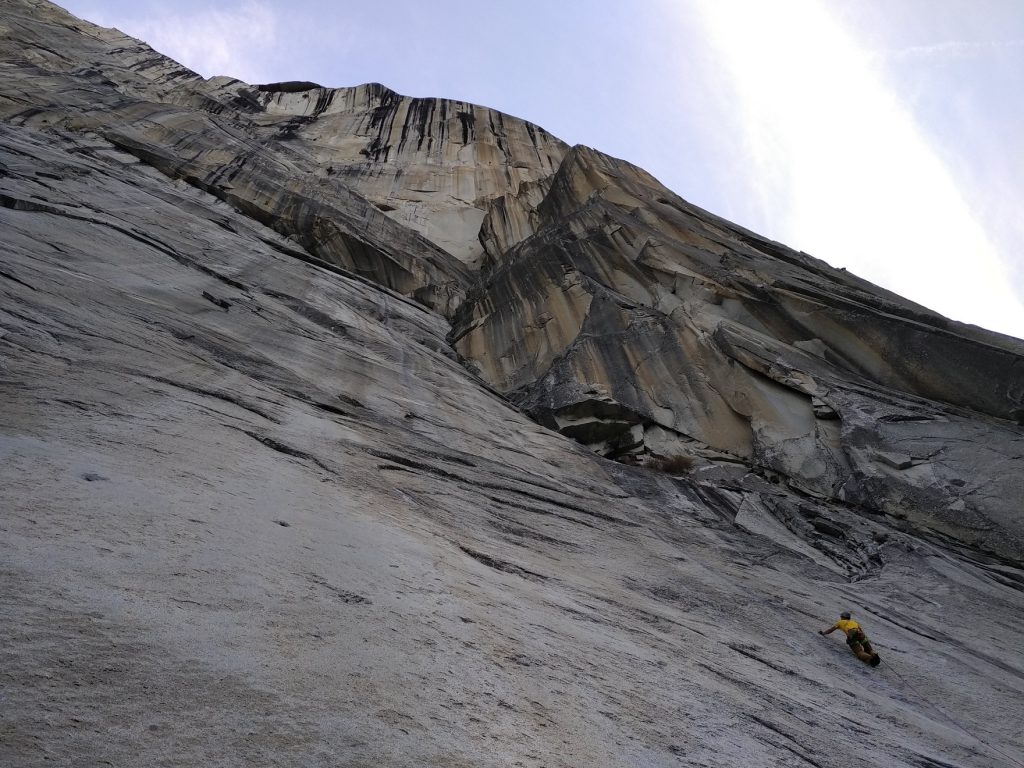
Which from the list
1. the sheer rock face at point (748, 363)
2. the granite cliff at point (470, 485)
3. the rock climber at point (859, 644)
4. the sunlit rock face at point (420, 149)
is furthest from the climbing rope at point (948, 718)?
the sunlit rock face at point (420, 149)

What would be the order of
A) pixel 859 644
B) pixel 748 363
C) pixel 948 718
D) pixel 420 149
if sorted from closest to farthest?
pixel 948 718
pixel 859 644
pixel 748 363
pixel 420 149

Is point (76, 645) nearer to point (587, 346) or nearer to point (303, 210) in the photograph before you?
point (587, 346)

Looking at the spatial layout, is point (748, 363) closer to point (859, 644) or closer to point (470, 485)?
point (470, 485)

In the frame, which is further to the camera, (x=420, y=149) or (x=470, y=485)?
(x=420, y=149)

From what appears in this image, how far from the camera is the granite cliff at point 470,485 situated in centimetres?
470

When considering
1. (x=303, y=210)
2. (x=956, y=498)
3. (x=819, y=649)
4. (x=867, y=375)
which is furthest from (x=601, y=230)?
(x=819, y=649)

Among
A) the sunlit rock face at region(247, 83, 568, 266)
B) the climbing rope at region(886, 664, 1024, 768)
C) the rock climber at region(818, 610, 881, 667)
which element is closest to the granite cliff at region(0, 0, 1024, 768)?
the climbing rope at region(886, 664, 1024, 768)

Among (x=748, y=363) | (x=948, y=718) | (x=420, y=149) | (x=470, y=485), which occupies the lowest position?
(x=948, y=718)

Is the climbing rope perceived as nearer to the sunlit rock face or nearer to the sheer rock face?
the sheer rock face

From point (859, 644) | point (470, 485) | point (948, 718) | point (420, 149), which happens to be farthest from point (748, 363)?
point (420, 149)

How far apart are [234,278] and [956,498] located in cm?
1699

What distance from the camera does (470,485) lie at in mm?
11930

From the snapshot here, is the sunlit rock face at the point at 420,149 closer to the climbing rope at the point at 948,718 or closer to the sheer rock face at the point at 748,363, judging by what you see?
the sheer rock face at the point at 748,363

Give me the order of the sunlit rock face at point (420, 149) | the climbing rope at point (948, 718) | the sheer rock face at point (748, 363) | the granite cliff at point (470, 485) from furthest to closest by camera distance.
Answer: the sunlit rock face at point (420, 149) < the sheer rock face at point (748, 363) < the climbing rope at point (948, 718) < the granite cliff at point (470, 485)
